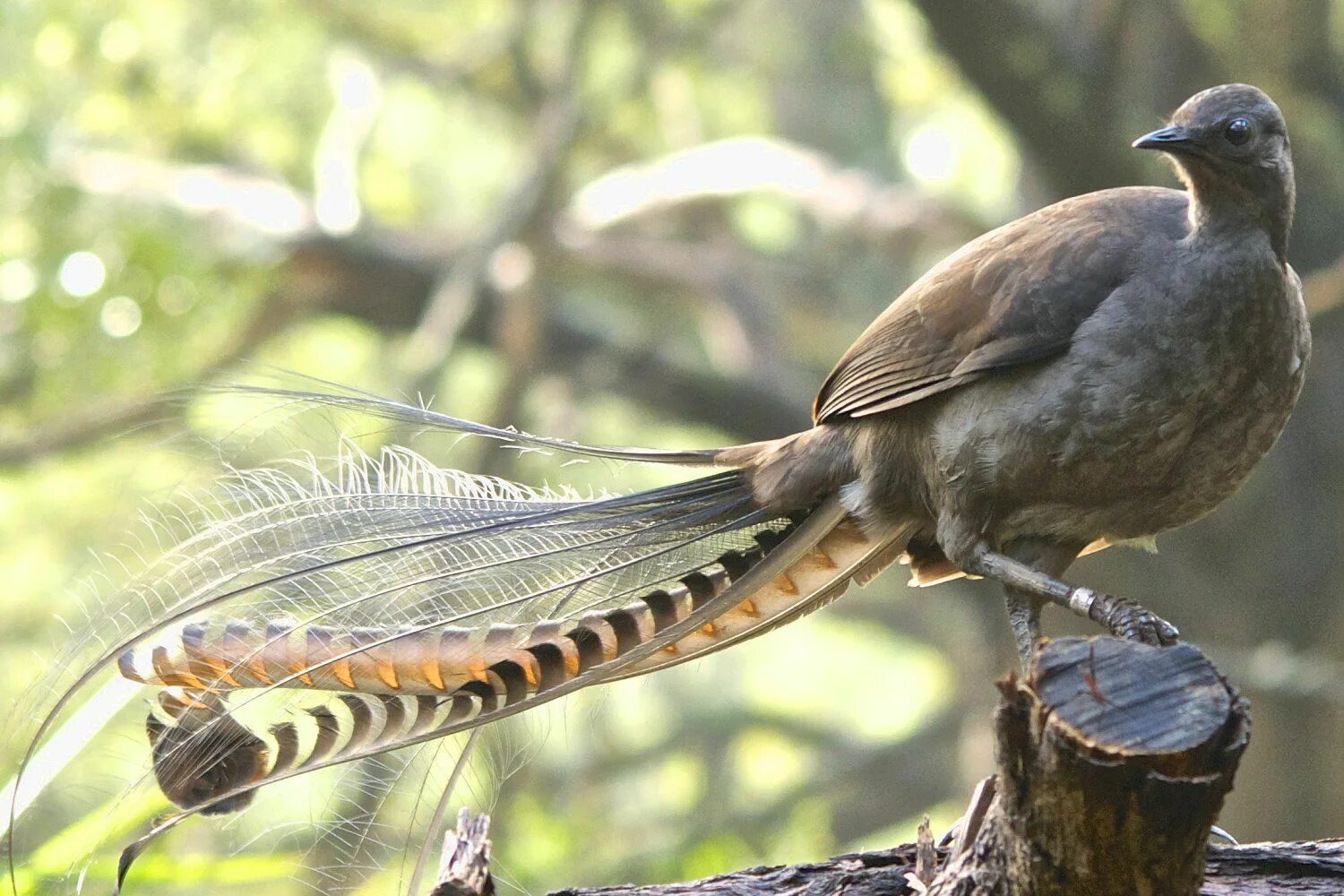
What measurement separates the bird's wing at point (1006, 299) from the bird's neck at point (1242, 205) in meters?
0.07

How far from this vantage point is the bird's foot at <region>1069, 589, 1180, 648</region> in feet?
8.41

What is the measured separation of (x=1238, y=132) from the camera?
112 inches

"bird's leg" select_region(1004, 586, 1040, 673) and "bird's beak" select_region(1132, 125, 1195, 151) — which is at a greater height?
"bird's beak" select_region(1132, 125, 1195, 151)

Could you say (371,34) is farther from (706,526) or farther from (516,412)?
(706,526)

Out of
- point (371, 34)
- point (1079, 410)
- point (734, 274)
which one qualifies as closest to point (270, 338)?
point (371, 34)

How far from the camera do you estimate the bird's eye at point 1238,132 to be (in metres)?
2.84

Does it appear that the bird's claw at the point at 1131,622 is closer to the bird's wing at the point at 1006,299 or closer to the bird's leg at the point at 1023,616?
the bird's leg at the point at 1023,616

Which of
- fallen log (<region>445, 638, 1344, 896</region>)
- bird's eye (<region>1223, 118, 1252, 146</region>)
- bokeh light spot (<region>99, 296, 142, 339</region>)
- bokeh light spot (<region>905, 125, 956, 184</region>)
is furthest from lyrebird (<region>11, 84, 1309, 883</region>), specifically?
bokeh light spot (<region>905, 125, 956, 184</region>)

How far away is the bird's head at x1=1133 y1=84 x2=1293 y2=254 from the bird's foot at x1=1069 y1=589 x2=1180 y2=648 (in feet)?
2.78

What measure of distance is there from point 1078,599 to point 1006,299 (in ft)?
2.17

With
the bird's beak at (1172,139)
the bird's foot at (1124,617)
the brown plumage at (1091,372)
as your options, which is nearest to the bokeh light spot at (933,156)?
the brown plumage at (1091,372)

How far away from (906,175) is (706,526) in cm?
741

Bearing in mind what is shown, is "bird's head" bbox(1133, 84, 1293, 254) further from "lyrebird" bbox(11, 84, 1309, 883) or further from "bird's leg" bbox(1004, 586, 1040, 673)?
"bird's leg" bbox(1004, 586, 1040, 673)

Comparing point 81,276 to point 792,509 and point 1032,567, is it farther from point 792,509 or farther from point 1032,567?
point 1032,567
